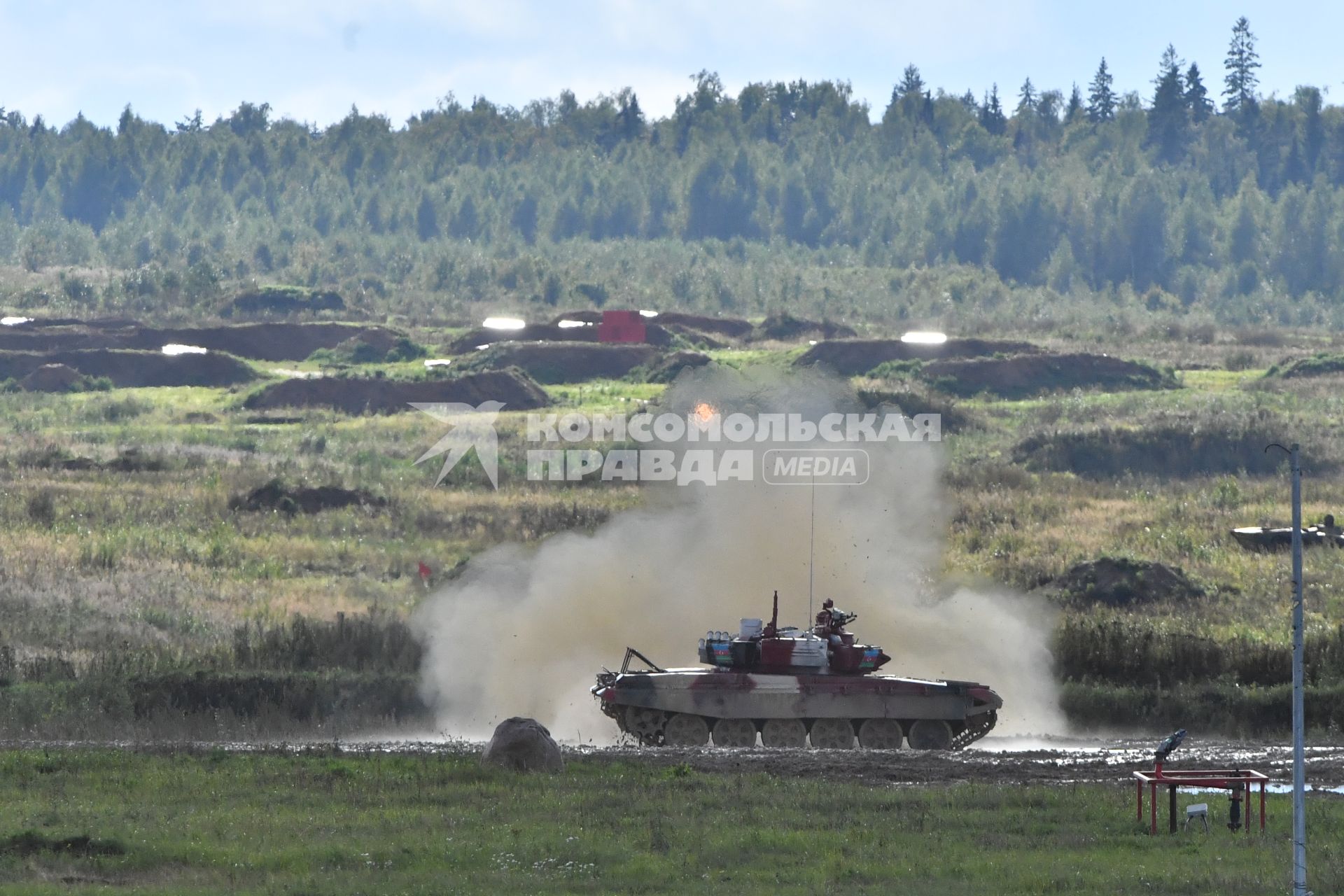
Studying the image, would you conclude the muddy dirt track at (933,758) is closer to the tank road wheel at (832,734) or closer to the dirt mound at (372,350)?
the tank road wheel at (832,734)

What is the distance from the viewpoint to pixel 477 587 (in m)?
42.5

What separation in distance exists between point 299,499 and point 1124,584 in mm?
26087

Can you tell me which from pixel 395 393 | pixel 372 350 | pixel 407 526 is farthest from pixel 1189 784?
pixel 372 350

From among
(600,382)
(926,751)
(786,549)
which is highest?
(600,382)

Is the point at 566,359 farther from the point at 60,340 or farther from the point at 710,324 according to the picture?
the point at 60,340

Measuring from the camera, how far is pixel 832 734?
113ft

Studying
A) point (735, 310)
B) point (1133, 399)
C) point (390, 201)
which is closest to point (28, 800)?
point (1133, 399)

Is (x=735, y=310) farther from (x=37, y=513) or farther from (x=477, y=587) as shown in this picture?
(x=477, y=587)

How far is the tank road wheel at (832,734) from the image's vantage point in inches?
1355

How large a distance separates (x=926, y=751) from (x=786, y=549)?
9.26m

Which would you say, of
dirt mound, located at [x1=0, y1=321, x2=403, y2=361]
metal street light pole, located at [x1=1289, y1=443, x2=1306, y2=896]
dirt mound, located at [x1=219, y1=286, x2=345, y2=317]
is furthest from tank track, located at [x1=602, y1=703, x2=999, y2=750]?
dirt mound, located at [x1=219, y1=286, x2=345, y2=317]

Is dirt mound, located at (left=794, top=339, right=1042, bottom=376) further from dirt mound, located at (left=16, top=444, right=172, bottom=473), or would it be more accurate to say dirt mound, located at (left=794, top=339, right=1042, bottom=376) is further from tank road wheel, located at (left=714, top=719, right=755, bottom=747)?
tank road wheel, located at (left=714, top=719, right=755, bottom=747)

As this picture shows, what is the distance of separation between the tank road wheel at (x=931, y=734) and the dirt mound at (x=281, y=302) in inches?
3407

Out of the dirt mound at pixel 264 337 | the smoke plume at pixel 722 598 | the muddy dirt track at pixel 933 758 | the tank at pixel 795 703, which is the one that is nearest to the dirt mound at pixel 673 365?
the dirt mound at pixel 264 337
